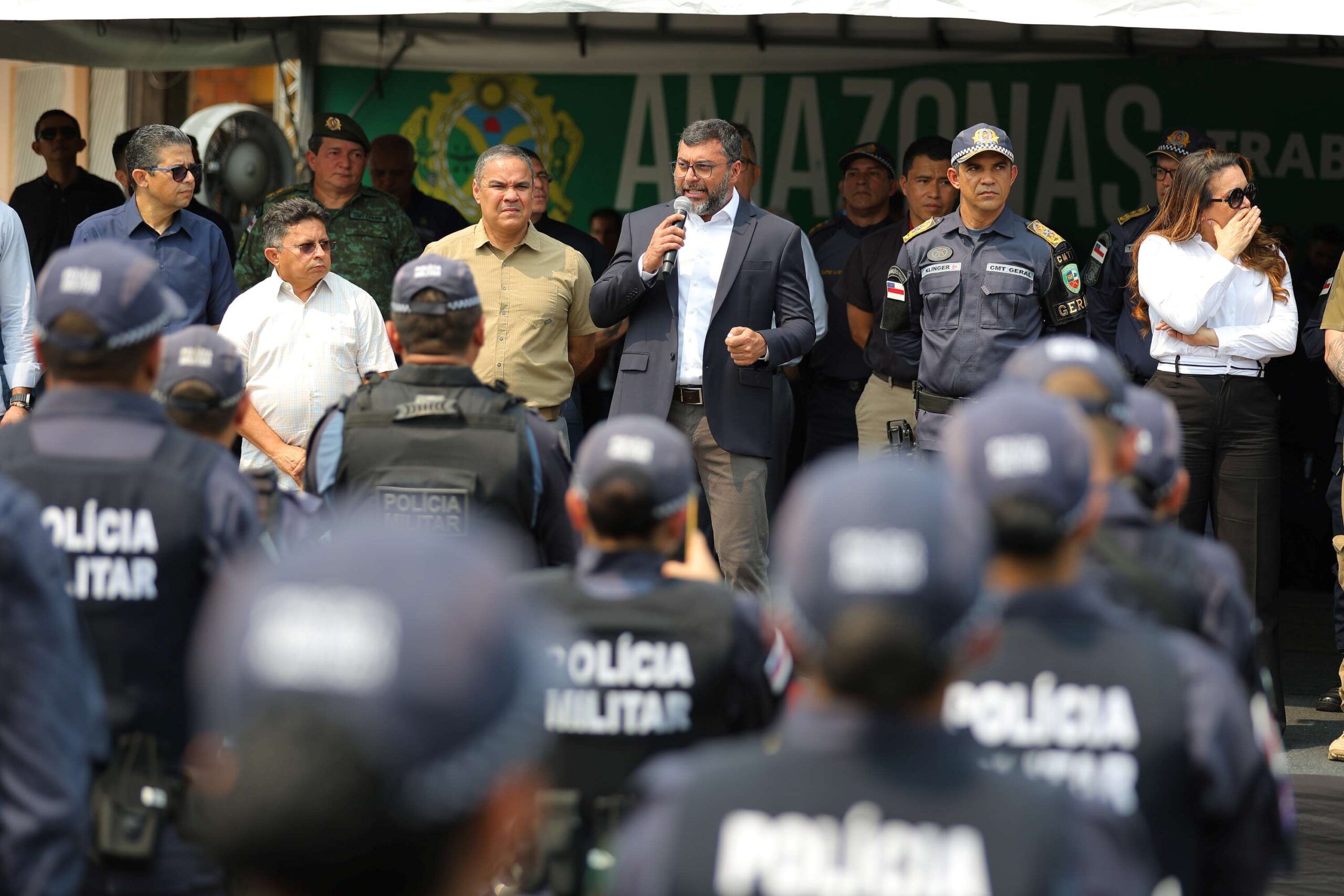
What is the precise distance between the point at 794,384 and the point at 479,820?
7251 millimetres

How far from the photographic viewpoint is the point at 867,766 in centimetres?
153

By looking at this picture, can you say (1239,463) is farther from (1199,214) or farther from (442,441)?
(442,441)

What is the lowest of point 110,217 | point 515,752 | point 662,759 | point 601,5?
point 662,759

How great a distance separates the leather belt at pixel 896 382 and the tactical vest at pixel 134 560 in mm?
4451

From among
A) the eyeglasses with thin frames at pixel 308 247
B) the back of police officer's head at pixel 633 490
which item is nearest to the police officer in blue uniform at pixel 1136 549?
the back of police officer's head at pixel 633 490

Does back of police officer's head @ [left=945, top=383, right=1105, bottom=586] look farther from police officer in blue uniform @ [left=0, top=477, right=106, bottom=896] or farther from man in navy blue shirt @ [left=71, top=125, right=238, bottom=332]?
man in navy blue shirt @ [left=71, top=125, right=238, bottom=332]

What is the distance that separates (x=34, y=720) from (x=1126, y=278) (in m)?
5.38

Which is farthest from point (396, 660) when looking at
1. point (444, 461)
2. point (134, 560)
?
point (444, 461)

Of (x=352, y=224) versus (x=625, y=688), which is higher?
(x=352, y=224)

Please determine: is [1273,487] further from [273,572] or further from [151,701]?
[273,572]

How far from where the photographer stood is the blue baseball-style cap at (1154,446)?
315 cm

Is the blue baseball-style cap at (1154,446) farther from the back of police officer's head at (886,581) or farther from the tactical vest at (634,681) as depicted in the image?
the back of police officer's head at (886,581)

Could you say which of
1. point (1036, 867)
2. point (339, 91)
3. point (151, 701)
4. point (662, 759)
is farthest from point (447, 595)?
point (339, 91)

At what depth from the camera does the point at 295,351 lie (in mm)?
5891
